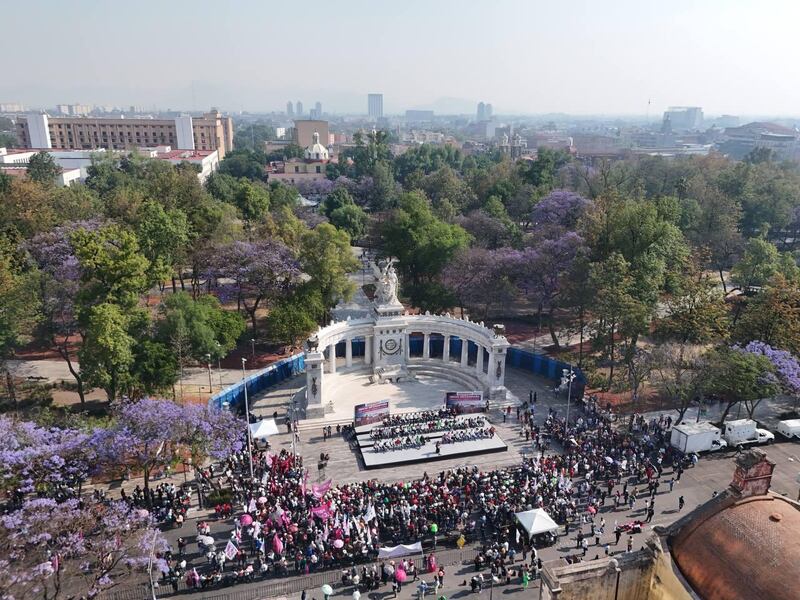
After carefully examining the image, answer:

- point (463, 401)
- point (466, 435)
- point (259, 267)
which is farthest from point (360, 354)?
point (466, 435)

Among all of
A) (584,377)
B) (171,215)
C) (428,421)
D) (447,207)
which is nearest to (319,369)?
(428,421)

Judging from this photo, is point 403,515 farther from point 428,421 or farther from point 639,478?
point 639,478

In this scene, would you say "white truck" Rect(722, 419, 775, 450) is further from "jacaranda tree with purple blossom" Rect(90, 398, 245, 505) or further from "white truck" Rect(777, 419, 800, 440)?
"jacaranda tree with purple blossom" Rect(90, 398, 245, 505)

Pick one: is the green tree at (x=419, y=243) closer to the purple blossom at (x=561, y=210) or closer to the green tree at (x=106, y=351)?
the purple blossom at (x=561, y=210)

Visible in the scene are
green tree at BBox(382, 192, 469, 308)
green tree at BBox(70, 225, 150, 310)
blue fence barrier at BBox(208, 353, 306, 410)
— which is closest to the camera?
green tree at BBox(70, 225, 150, 310)

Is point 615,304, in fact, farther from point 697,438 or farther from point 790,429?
point 790,429

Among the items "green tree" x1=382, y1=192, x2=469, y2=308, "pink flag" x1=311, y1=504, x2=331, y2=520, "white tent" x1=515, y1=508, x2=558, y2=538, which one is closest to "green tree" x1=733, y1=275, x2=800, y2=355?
"white tent" x1=515, y1=508, x2=558, y2=538
